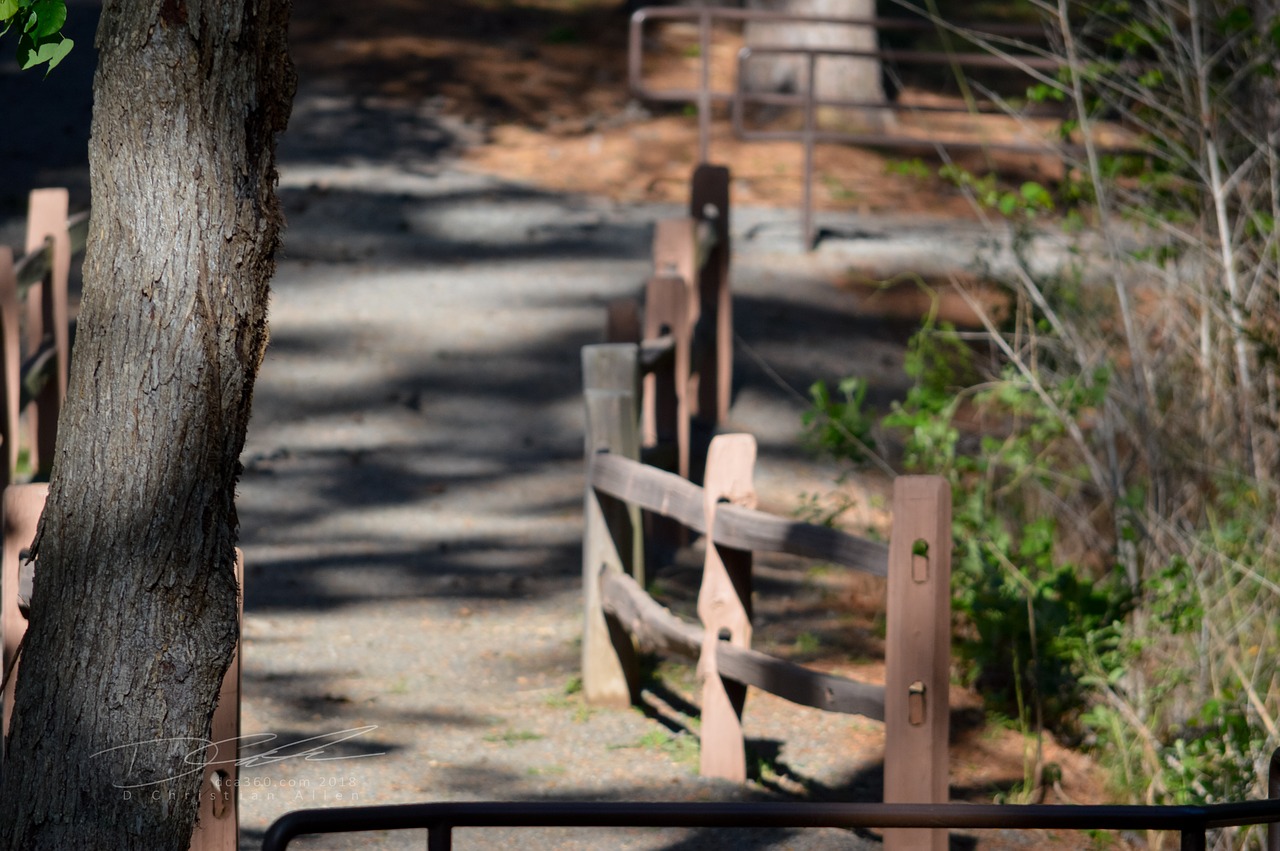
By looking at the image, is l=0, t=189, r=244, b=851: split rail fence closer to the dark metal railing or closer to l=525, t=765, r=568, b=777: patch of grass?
the dark metal railing

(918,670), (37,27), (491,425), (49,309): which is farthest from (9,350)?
(918,670)

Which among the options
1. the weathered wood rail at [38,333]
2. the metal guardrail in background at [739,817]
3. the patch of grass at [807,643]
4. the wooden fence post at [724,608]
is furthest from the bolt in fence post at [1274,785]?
the weathered wood rail at [38,333]

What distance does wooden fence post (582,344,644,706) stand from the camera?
5.77 meters

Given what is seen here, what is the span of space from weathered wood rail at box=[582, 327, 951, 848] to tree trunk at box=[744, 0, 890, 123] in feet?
29.8

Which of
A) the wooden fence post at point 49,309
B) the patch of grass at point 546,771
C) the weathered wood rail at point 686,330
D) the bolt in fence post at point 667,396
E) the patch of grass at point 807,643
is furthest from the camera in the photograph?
the wooden fence post at point 49,309

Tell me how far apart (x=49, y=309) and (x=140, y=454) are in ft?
20.8

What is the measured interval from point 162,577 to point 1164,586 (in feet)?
13.1

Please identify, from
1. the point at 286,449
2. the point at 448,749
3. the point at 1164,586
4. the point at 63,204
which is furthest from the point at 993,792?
the point at 63,204

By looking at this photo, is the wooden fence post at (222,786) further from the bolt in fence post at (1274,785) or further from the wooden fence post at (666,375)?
the wooden fence post at (666,375)

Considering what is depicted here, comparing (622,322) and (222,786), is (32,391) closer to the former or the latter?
(622,322)

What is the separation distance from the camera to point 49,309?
8.66 metres

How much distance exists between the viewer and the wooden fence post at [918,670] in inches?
167

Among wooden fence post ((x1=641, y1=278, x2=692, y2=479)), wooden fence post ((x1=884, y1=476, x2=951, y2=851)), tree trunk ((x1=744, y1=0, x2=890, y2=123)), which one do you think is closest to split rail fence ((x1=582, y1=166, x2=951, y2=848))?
wooden fence post ((x1=884, y1=476, x2=951, y2=851))

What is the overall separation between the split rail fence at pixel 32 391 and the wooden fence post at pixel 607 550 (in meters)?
2.03
